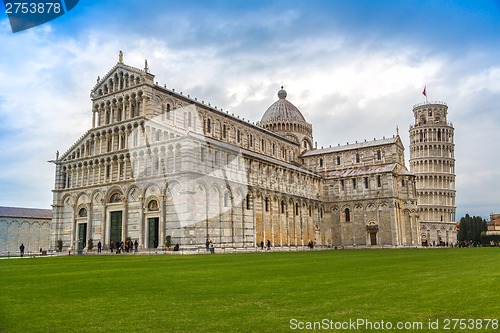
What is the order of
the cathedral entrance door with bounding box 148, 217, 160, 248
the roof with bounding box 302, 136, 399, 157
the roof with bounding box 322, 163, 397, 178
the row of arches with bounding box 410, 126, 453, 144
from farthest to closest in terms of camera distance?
the row of arches with bounding box 410, 126, 453, 144, the roof with bounding box 302, 136, 399, 157, the roof with bounding box 322, 163, 397, 178, the cathedral entrance door with bounding box 148, 217, 160, 248

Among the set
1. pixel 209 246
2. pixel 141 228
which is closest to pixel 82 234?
pixel 141 228

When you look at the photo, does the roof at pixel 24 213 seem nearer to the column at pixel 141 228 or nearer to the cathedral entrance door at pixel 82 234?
the cathedral entrance door at pixel 82 234

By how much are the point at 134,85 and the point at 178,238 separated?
17548 millimetres

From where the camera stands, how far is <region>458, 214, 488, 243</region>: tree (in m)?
89.5

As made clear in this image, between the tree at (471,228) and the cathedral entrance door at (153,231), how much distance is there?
70.7 m

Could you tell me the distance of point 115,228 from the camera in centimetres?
4697

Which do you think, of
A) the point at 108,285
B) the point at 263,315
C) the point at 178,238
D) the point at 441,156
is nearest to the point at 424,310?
the point at 263,315

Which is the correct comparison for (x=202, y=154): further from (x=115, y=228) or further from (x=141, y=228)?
(x=115, y=228)

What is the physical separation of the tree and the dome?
4153 centimetres

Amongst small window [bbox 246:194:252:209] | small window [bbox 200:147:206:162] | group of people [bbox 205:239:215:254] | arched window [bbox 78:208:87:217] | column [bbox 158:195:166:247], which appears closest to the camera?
group of people [bbox 205:239:215:254]

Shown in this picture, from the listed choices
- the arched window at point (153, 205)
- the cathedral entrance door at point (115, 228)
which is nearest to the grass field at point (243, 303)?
the arched window at point (153, 205)

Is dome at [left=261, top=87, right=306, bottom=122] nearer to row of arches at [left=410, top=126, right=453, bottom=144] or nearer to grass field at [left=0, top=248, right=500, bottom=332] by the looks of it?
row of arches at [left=410, top=126, right=453, bottom=144]

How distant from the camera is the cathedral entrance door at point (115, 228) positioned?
152ft

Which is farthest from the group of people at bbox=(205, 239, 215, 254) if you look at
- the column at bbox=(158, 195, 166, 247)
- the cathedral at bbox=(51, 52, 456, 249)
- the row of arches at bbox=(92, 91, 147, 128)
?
the row of arches at bbox=(92, 91, 147, 128)
